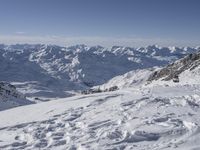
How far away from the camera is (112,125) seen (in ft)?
49.4

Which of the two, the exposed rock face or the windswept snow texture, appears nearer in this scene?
the windswept snow texture

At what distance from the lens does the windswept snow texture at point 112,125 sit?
12695 millimetres

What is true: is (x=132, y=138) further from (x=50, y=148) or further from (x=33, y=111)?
(x=33, y=111)

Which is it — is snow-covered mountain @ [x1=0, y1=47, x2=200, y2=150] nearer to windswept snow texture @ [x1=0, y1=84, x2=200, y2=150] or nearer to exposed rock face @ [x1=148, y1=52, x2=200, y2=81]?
windswept snow texture @ [x1=0, y1=84, x2=200, y2=150]

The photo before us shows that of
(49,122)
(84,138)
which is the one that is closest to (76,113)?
(49,122)

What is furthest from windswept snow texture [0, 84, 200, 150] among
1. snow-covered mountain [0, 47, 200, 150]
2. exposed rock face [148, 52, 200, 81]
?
exposed rock face [148, 52, 200, 81]

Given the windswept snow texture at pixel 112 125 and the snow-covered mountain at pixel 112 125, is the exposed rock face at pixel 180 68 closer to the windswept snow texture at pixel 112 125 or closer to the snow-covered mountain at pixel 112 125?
the snow-covered mountain at pixel 112 125

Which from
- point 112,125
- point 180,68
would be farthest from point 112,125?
point 180,68

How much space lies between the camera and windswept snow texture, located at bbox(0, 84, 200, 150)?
12695mm

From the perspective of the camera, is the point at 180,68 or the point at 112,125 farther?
the point at 180,68

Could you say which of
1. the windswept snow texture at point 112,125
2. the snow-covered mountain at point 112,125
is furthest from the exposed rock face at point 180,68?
the windswept snow texture at point 112,125

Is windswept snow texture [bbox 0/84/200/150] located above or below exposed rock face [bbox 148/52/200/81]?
above

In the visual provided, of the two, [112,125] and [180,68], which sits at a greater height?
[112,125]

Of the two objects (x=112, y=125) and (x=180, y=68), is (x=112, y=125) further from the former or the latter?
(x=180, y=68)
